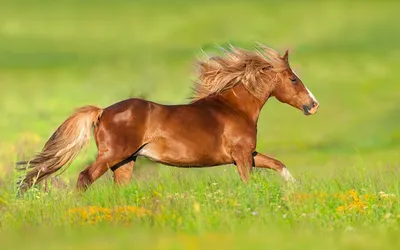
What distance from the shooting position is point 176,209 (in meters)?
10.2

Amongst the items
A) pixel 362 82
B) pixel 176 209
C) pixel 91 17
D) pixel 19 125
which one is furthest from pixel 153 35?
pixel 176 209

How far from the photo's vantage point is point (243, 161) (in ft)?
42.9

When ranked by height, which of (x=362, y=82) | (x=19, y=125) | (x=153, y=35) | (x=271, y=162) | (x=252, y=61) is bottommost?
(x=271, y=162)

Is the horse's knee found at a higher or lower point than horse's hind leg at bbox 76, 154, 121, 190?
lower

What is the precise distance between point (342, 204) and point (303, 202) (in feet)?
1.56

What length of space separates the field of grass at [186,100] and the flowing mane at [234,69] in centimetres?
30

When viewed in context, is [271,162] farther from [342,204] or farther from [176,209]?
[176,209]

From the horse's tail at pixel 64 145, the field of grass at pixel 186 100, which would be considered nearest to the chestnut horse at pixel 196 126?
the horse's tail at pixel 64 145

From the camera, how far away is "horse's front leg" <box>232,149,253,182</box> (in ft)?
42.5

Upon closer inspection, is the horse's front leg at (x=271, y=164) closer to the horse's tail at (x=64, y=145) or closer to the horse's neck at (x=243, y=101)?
the horse's neck at (x=243, y=101)

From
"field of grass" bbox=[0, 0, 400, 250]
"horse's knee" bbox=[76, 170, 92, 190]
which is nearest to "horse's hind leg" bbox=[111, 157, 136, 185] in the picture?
"field of grass" bbox=[0, 0, 400, 250]

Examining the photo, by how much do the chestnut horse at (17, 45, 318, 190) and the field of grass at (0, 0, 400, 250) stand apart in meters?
0.31

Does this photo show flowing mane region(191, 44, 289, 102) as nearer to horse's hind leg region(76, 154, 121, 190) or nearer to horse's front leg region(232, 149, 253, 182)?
horse's front leg region(232, 149, 253, 182)

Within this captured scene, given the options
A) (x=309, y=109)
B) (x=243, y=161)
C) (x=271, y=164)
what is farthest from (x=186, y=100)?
(x=243, y=161)
